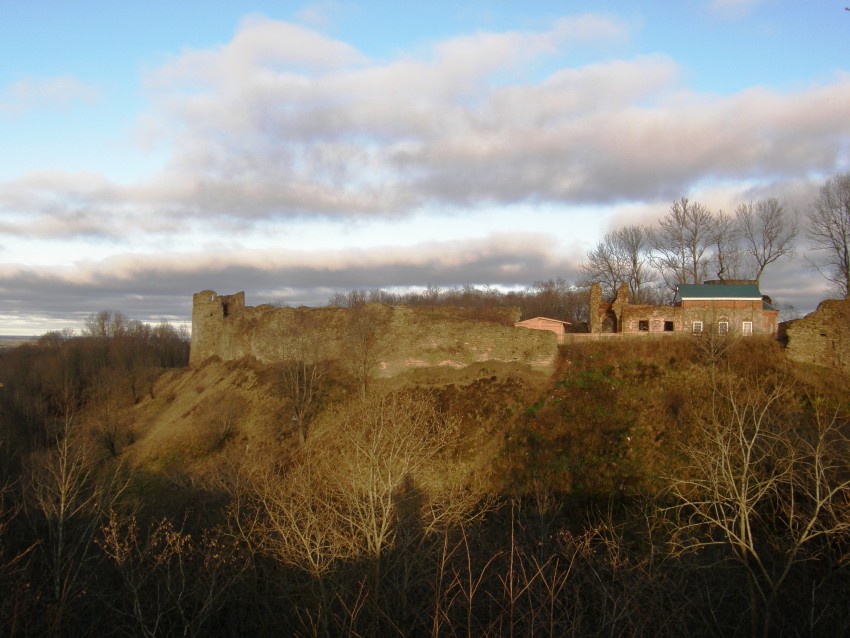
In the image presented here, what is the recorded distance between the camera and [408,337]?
77.7 ft

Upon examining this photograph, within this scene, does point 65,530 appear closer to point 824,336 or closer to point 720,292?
point 824,336

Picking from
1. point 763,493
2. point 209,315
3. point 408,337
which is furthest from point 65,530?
point 209,315

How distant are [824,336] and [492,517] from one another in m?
14.8

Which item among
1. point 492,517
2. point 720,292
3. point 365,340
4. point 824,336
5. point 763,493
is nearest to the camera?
point 763,493

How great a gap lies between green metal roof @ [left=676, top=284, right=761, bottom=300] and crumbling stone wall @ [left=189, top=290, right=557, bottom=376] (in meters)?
8.60

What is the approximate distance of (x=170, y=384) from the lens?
3572 centimetres

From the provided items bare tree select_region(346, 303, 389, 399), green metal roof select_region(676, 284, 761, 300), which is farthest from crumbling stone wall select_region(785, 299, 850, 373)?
bare tree select_region(346, 303, 389, 399)

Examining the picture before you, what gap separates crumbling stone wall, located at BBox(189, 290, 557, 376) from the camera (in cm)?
2258

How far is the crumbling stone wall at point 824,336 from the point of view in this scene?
19625 mm

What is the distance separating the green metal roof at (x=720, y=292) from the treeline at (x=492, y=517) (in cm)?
612

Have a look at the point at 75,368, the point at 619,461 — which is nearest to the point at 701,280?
the point at 619,461

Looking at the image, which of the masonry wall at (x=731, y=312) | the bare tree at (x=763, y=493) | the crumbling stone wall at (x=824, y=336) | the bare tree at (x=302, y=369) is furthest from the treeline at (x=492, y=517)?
the masonry wall at (x=731, y=312)

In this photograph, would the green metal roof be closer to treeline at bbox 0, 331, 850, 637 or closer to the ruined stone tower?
treeline at bbox 0, 331, 850, 637

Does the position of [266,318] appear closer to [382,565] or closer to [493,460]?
[493,460]
